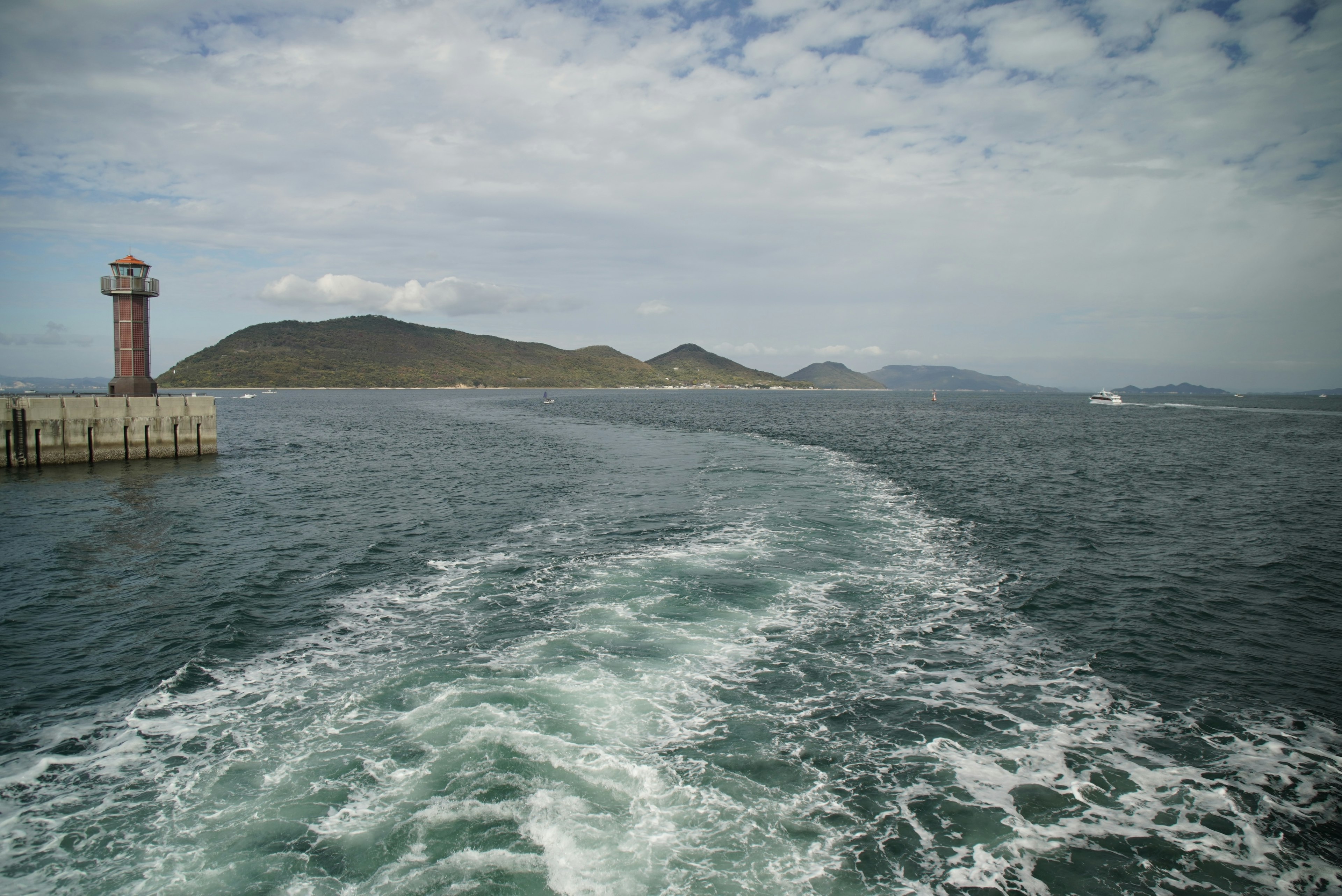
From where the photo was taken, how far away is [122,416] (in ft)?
127

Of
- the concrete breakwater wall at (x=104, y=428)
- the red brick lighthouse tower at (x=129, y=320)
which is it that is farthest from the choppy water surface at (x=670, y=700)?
the red brick lighthouse tower at (x=129, y=320)

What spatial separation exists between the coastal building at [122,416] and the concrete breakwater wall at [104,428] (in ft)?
0.12

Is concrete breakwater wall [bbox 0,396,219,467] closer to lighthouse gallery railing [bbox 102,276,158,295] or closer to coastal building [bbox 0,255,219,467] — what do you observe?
coastal building [bbox 0,255,219,467]

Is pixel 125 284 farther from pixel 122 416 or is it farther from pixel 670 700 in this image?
pixel 670 700

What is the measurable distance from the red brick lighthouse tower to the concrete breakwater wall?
7.76ft

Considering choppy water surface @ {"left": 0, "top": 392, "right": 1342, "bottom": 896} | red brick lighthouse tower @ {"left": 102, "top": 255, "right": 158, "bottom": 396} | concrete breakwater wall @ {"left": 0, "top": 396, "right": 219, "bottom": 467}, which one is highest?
red brick lighthouse tower @ {"left": 102, "top": 255, "right": 158, "bottom": 396}

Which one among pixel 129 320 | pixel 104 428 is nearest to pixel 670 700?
pixel 104 428

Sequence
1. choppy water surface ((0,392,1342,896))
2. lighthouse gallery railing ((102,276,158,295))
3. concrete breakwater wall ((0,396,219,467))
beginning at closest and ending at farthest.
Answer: choppy water surface ((0,392,1342,896)) → concrete breakwater wall ((0,396,219,467)) → lighthouse gallery railing ((102,276,158,295))

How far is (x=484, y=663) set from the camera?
1162 cm

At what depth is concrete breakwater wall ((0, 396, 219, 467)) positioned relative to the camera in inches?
1387

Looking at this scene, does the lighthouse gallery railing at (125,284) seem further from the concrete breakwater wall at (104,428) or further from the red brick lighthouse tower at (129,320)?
the concrete breakwater wall at (104,428)

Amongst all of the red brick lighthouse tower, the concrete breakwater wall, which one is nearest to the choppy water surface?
the concrete breakwater wall

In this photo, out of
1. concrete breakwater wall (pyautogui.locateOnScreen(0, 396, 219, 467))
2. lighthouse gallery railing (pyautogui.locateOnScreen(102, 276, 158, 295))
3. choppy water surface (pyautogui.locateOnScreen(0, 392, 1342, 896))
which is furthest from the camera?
lighthouse gallery railing (pyautogui.locateOnScreen(102, 276, 158, 295))

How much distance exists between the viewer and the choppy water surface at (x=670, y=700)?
7.10 meters
